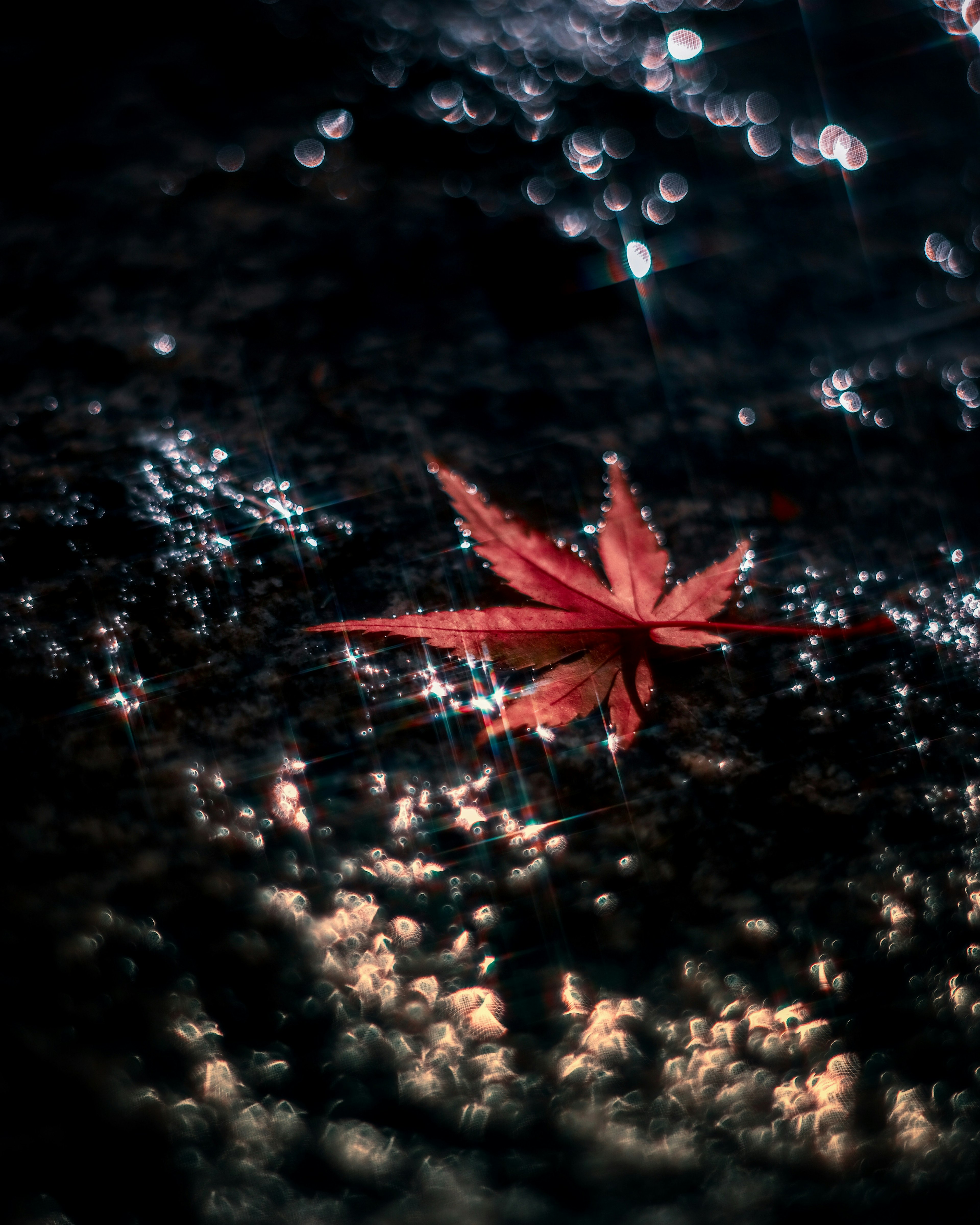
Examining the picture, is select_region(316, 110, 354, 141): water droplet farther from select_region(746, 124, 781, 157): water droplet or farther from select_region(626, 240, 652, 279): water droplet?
select_region(746, 124, 781, 157): water droplet

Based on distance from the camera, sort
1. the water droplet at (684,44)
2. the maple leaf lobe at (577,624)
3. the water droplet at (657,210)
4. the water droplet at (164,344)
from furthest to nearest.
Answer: the water droplet at (684,44) < the water droplet at (657,210) < the water droplet at (164,344) < the maple leaf lobe at (577,624)

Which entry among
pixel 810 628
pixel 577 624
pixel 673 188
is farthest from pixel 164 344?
pixel 810 628

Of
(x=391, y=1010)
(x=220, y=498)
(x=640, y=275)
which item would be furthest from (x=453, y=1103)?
(x=640, y=275)

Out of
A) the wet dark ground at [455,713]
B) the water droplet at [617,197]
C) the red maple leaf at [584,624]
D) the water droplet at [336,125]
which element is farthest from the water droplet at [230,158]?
the red maple leaf at [584,624]

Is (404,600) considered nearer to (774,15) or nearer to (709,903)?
(709,903)

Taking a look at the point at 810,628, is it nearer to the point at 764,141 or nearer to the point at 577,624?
the point at 577,624

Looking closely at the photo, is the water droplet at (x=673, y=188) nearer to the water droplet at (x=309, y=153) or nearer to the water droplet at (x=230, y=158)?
the water droplet at (x=309, y=153)
